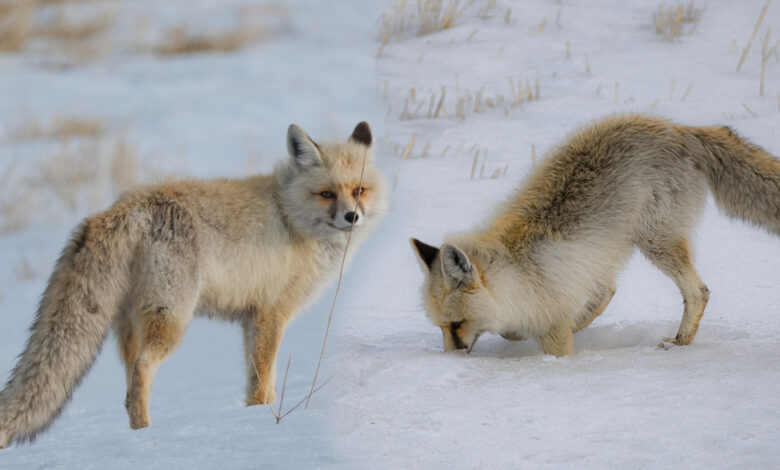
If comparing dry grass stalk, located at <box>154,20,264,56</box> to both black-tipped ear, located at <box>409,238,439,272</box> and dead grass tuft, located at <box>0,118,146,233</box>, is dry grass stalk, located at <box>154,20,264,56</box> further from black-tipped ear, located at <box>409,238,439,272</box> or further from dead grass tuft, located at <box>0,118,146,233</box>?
black-tipped ear, located at <box>409,238,439,272</box>

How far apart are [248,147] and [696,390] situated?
26.6 ft

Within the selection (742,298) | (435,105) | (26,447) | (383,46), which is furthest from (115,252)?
(383,46)

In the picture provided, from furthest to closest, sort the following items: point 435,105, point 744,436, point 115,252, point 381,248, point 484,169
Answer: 1. point 435,105
2. point 484,169
3. point 381,248
4. point 115,252
5. point 744,436

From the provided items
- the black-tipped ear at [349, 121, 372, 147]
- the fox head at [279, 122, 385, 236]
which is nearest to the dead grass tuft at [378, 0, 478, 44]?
the black-tipped ear at [349, 121, 372, 147]

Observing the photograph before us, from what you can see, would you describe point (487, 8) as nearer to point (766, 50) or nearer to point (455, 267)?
point (766, 50)

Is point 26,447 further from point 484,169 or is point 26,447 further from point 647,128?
point 484,169

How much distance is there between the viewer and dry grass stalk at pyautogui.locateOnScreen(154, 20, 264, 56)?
1653 centimetres

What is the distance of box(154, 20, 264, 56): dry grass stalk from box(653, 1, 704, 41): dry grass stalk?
9202 mm

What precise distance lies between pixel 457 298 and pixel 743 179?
5.50ft

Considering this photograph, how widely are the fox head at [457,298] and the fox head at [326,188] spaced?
0.36m

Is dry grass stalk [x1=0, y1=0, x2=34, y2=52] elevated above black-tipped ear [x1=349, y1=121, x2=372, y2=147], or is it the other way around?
black-tipped ear [x1=349, y1=121, x2=372, y2=147]

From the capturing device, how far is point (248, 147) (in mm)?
10680

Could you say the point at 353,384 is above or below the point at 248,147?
above

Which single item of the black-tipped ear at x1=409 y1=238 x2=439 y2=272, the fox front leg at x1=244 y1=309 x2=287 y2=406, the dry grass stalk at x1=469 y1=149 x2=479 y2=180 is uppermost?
the black-tipped ear at x1=409 y1=238 x2=439 y2=272
